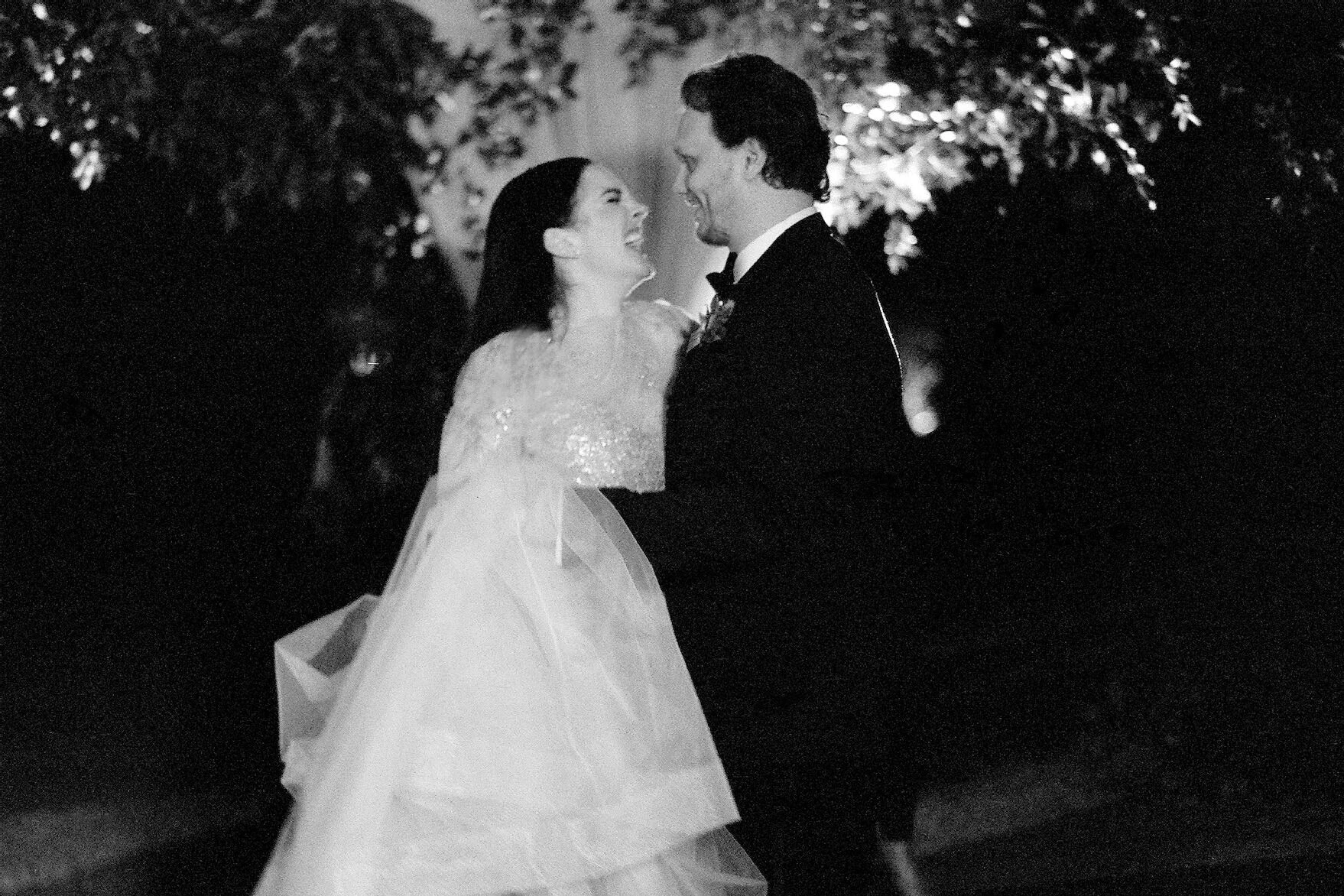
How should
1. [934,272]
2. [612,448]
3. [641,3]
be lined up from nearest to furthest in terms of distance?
[612,448] < [641,3] < [934,272]

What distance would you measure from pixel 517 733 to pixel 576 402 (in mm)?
640

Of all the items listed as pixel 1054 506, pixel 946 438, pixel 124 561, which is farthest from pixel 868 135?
pixel 124 561

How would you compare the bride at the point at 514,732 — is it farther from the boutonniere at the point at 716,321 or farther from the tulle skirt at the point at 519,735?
the boutonniere at the point at 716,321

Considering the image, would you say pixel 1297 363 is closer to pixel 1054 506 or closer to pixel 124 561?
pixel 1054 506

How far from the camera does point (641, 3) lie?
3.18 m

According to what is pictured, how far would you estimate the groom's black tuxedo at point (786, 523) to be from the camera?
1.97 meters

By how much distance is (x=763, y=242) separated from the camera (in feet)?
7.04

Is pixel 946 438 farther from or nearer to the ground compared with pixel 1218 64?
nearer to the ground

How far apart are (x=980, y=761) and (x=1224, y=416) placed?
1072mm

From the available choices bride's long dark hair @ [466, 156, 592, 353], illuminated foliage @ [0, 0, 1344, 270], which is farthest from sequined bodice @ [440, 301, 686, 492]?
illuminated foliage @ [0, 0, 1344, 270]

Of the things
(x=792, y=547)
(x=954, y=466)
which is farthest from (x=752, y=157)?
(x=954, y=466)

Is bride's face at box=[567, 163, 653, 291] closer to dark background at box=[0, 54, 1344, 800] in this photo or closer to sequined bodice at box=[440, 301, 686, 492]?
sequined bodice at box=[440, 301, 686, 492]

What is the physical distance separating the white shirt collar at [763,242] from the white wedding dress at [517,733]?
1.31 ft

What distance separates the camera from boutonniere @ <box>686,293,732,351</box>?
2.08 m
